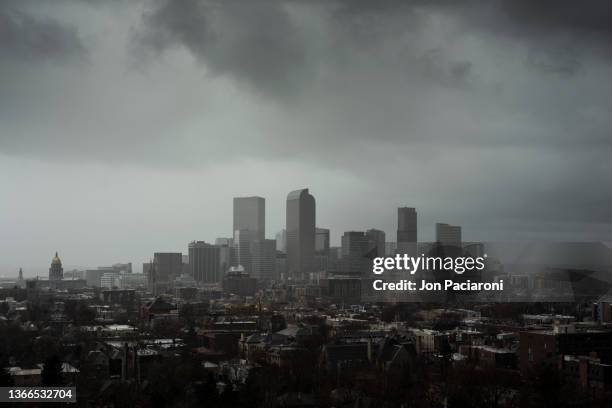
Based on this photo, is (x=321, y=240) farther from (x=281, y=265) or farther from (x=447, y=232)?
(x=447, y=232)

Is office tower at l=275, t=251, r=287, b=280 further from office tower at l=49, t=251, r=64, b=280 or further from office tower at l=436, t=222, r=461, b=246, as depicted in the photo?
office tower at l=436, t=222, r=461, b=246

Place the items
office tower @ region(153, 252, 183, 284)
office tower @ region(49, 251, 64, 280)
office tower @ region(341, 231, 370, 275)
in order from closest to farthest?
office tower @ region(341, 231, 370, 275) < office tower @ region(49, 251, 64, 280) < office tower @ region(153, 252, 183, 284)

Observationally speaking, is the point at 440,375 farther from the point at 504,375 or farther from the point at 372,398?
the point at 372,398

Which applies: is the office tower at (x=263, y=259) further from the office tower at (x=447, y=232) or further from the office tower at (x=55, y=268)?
the office tower at (x=447, y=232)

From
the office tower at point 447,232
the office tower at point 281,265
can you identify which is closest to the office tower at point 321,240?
the office tower at point 281,265

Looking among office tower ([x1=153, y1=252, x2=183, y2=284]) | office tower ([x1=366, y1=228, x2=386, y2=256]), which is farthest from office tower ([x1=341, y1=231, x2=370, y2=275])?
office tower ([x1=153, y1=252, x2=183, y2=284])
